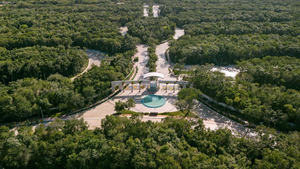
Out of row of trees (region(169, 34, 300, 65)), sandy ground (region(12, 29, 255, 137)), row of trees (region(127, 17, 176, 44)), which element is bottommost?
sandy ground (region(12, 29, 255, 137))

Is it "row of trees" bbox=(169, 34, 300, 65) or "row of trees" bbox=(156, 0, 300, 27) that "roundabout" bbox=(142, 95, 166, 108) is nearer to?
"row of trees" bbox=(169, 34, 300, 65)

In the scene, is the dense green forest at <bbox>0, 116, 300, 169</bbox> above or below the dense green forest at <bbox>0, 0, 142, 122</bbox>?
below

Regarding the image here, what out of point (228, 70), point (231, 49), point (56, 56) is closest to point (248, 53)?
point (231, 49)

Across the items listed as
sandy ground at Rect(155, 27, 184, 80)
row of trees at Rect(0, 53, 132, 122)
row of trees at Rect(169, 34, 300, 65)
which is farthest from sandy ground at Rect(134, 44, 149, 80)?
row of trees at Rect(169, 34, 300, 65)

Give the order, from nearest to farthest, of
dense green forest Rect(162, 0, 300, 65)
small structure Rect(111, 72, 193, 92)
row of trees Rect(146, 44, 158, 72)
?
small structure Rect(111, 72, 193, 92) < row of trees Rect(146, 44, 158, 72) < dense green forest Rect(162, 0, 300, 65)

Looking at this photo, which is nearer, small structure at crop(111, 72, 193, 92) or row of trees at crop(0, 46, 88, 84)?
small structure at crop(111, 72, 193, 92)

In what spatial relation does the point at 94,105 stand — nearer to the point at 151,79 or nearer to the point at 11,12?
the point at 151,79

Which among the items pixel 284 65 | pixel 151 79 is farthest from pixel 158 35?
pixel 284 65
